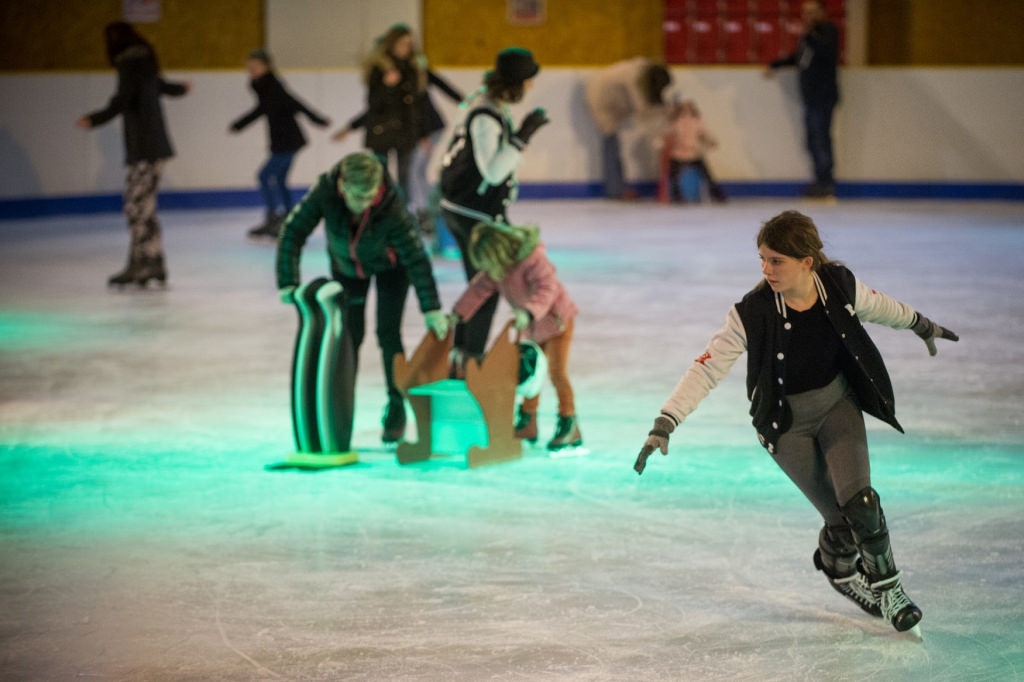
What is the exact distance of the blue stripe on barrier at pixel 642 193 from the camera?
15.6m

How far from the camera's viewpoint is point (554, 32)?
1861cm

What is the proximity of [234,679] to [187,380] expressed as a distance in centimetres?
382

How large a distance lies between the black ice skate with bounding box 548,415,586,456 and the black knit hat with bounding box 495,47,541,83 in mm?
1518

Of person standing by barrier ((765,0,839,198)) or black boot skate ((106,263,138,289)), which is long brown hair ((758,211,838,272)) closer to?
black boot skate ((106,263,138,289))

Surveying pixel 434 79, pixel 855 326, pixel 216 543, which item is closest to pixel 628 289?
pixel 434 79

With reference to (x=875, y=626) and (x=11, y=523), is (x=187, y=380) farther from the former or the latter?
(x=875, y=626)

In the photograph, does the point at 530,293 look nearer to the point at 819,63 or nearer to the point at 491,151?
the point at 491,151

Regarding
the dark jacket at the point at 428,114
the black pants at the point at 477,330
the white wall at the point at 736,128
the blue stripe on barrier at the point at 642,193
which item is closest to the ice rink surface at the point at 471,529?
the black pants at the point at 477,330

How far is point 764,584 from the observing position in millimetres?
4164

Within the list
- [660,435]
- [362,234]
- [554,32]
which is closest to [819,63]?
[554,32]

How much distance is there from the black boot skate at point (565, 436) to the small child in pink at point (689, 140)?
10.9 meters

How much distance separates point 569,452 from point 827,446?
2.12m

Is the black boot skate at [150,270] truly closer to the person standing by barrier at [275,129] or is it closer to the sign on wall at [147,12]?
the person standing by barrier at [275,129]

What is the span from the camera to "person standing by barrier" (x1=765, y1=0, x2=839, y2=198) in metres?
16.3
